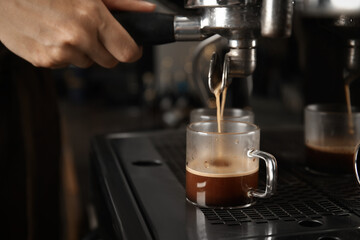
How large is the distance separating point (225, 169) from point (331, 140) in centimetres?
23

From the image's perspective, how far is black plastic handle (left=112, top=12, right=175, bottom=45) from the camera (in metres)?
0.68

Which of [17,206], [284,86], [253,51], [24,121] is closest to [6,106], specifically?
[24,121]

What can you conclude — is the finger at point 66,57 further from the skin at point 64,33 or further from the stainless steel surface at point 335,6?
the stainless steel surface at point 335,6

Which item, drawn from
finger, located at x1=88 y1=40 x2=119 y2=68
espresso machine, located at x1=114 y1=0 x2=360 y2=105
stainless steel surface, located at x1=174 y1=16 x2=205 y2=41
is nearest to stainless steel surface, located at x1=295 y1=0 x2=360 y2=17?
espresso machine, located at x1=114 y1=0 x2=360 y2=105

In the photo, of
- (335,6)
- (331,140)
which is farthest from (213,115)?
(335,6)

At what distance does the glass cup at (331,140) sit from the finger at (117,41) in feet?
1.03

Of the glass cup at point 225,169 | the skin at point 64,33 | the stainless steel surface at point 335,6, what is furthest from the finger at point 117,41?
the stainless steel surface at point 335,6

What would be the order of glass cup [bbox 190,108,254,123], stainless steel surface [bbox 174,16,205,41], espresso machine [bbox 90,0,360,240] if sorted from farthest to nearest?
1. glass cup [bbox 190,108,254,123]
2. stainless steel surface [bbox 174,16,205,41]
3. espresso machine [bbox 90,0,360,240]

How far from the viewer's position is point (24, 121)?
3.54 ft

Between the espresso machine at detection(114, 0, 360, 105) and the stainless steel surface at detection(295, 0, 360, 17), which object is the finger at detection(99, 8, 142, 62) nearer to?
the espresso machine at detection(114, 0, 360, 105)

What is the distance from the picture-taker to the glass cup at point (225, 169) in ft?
2.05

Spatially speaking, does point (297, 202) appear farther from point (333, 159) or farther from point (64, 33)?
point (64, 33)

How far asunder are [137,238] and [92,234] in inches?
18.3

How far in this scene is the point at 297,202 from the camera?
0.63m
